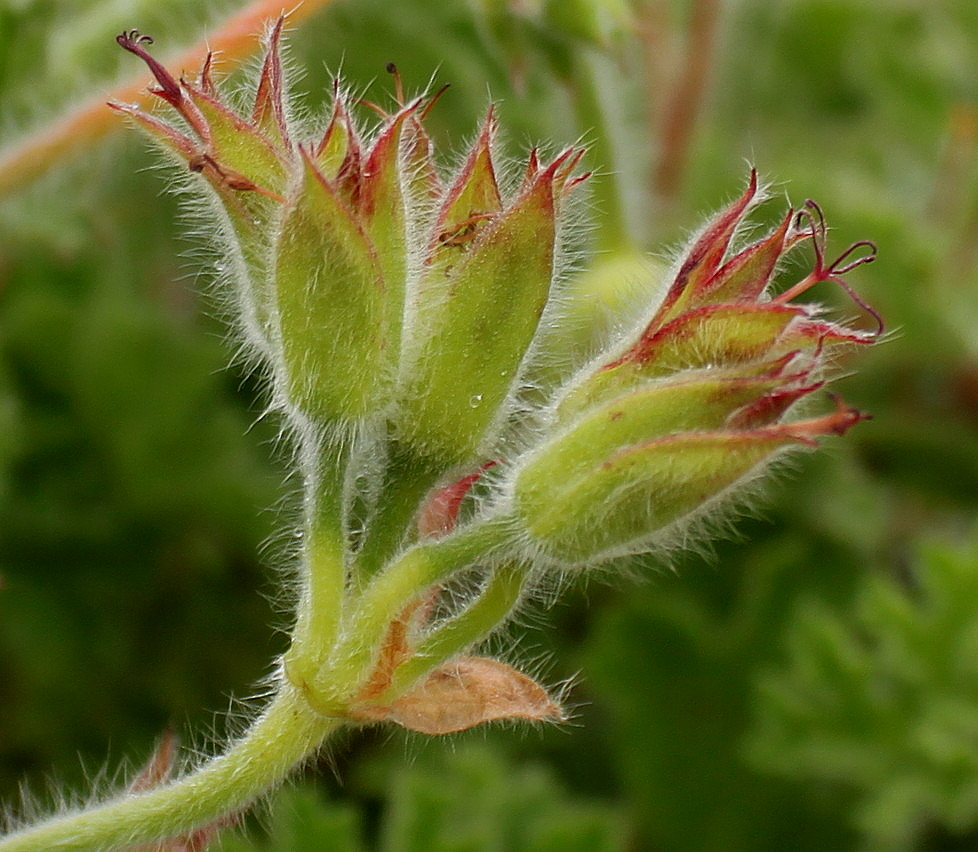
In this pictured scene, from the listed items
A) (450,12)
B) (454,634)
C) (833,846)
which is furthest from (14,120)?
(833,846)

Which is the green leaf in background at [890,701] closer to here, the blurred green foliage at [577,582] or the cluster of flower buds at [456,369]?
the blurred green foliage at [577,582]

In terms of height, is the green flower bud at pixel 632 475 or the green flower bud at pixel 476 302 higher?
the green flower bud at pixel 476 302

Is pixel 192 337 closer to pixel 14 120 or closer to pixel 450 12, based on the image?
pixel 14 120

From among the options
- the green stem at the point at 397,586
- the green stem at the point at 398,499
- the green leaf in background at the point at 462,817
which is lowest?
→ the green leaf in background at the point at 462,817

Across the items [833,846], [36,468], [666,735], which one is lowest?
[833,846]

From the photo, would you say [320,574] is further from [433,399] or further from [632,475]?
[632,475]

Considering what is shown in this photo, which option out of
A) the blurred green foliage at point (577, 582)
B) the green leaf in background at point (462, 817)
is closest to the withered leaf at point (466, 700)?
the green leaf in background at point (462, 817)
